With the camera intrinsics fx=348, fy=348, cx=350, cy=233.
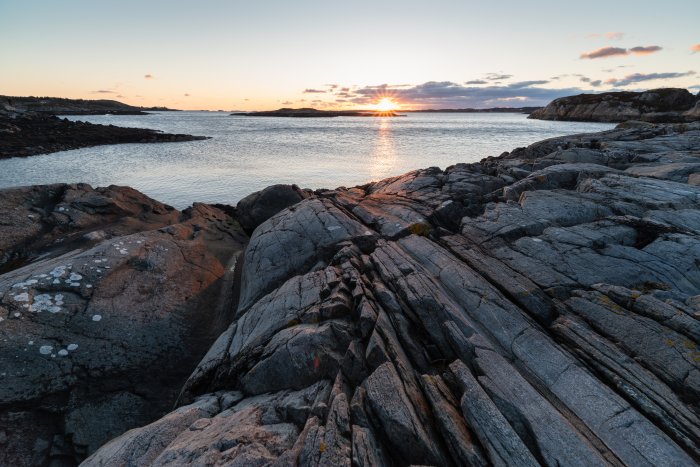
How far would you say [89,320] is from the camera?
1291 cm

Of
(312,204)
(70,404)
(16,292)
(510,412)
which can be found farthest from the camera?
(312,204)

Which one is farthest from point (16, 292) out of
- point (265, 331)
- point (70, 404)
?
point (265, 331)

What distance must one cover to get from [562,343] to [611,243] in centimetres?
610

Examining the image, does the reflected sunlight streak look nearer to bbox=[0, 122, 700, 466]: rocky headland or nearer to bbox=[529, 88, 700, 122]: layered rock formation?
bbox=[0, 122, 700, 466]: rocky headland

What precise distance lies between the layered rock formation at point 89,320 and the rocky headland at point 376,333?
68 millimetres

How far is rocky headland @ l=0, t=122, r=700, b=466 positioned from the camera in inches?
271

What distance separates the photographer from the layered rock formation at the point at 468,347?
6672mm

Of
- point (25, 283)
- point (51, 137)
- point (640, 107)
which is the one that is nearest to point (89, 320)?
point (25, 283)

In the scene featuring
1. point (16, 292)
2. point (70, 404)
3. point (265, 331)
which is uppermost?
point (16, 292)

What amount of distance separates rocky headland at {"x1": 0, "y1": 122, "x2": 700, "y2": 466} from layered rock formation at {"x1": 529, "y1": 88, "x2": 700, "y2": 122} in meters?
121

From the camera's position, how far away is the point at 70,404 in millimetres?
10656

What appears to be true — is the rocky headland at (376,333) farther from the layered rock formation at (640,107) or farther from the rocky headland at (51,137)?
the layered rock formation at (640,107)

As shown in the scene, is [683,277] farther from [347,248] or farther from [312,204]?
[312,204]

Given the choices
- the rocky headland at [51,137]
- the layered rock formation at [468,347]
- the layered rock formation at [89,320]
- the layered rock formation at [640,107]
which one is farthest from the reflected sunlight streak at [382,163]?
the layered rock formation at [640,107]
